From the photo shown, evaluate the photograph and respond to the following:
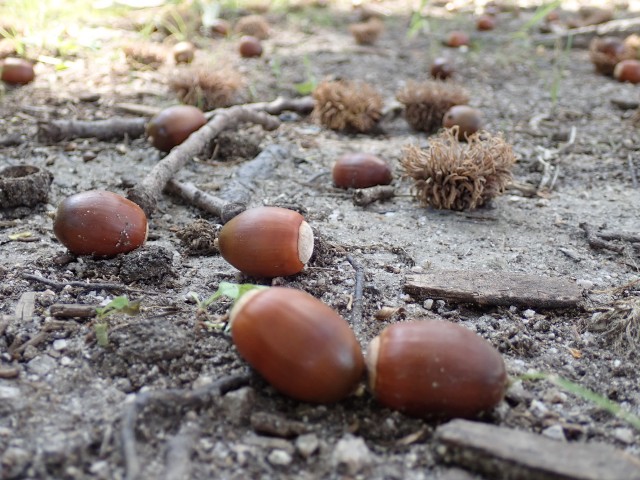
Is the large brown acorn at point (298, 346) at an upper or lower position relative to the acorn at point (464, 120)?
upper

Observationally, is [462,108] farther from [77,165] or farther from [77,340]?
[77,340]

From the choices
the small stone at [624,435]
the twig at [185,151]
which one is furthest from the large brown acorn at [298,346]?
the twig at [185,151]

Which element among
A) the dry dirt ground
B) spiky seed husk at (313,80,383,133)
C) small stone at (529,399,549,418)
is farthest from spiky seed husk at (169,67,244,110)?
small stone at (529,399,549,418)

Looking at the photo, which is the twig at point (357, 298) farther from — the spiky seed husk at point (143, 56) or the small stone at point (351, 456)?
the spiky seed husk at point (143, 56)

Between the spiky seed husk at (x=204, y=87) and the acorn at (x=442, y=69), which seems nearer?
the spiky seed husk at (x=204, y=87)

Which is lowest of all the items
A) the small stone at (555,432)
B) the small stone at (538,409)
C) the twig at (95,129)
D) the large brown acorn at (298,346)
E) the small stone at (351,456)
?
the twig at (95,129)
